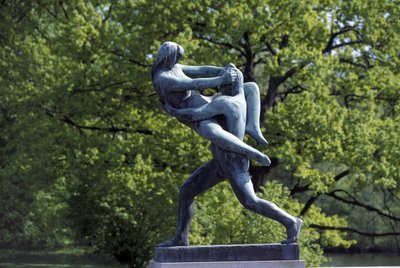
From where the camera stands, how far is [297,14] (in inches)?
771

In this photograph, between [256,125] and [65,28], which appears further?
[65,28]

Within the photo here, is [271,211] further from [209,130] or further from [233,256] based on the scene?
[209,130]

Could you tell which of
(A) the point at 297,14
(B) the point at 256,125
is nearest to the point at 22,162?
(A) the point at 297,14

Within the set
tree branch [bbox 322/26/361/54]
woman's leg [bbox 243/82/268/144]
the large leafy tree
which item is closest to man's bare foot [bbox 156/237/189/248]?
woman's leg [bbox 243/82/268/144]

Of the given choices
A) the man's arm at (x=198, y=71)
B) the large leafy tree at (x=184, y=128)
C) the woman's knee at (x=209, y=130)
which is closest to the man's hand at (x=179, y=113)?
the woman's knee at (x=209, y=130)

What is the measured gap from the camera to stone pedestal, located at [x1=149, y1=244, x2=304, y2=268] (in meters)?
8.77

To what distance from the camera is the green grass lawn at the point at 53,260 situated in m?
27.5

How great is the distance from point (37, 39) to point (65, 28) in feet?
15.8

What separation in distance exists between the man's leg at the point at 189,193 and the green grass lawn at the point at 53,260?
14.3 m

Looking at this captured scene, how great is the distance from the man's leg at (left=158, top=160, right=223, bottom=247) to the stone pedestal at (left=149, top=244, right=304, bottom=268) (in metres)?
0.41

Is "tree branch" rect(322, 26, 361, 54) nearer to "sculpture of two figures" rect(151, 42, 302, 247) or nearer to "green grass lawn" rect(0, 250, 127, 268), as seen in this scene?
"green grass lawn" rect(0, 250, 127, 268)

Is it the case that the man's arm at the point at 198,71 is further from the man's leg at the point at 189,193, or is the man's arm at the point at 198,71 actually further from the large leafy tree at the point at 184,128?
the large leafy tree at the point at 184,128

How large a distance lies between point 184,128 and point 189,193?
9.83m

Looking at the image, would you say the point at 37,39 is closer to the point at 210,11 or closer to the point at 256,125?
the point at 210,11
